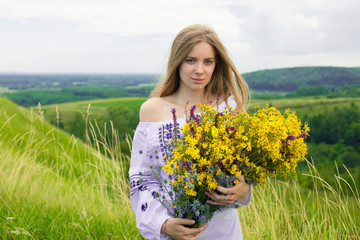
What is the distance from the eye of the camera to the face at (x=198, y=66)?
221cm

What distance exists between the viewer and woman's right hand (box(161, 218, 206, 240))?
5.75 ft

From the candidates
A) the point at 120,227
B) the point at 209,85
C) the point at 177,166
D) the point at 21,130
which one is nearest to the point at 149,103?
the point at 209,85

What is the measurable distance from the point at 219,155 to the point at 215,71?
3.75 feet

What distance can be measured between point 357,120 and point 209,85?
61.6 ft

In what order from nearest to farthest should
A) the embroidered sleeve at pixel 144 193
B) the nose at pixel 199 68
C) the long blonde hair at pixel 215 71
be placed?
the embroidered sleeve at pixel 144 193
the nose at pixel 199 68
the long blonde hair at pixel 215 71

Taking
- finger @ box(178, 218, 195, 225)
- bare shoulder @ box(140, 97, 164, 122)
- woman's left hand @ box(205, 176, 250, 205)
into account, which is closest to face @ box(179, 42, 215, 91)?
bare shoulder @ box(140, 97, 164, 122)

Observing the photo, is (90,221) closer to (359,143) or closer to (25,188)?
(25,188)

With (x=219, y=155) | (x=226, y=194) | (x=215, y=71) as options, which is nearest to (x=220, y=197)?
(x=226, y=194)

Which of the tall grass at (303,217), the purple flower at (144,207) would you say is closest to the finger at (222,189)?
the purple flower at (144,207)

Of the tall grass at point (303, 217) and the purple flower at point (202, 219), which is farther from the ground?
the purple flower at point (202, 219)

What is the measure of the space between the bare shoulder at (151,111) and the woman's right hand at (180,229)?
0.75 meters

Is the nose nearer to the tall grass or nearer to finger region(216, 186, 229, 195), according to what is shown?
finger region(216, 186, 229, 195)

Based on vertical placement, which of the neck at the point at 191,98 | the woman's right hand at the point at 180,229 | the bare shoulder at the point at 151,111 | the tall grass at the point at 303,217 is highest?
the neck at the point at 191,98

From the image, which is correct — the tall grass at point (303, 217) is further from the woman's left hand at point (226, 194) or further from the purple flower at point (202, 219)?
the purple flower at point (202, 219)
